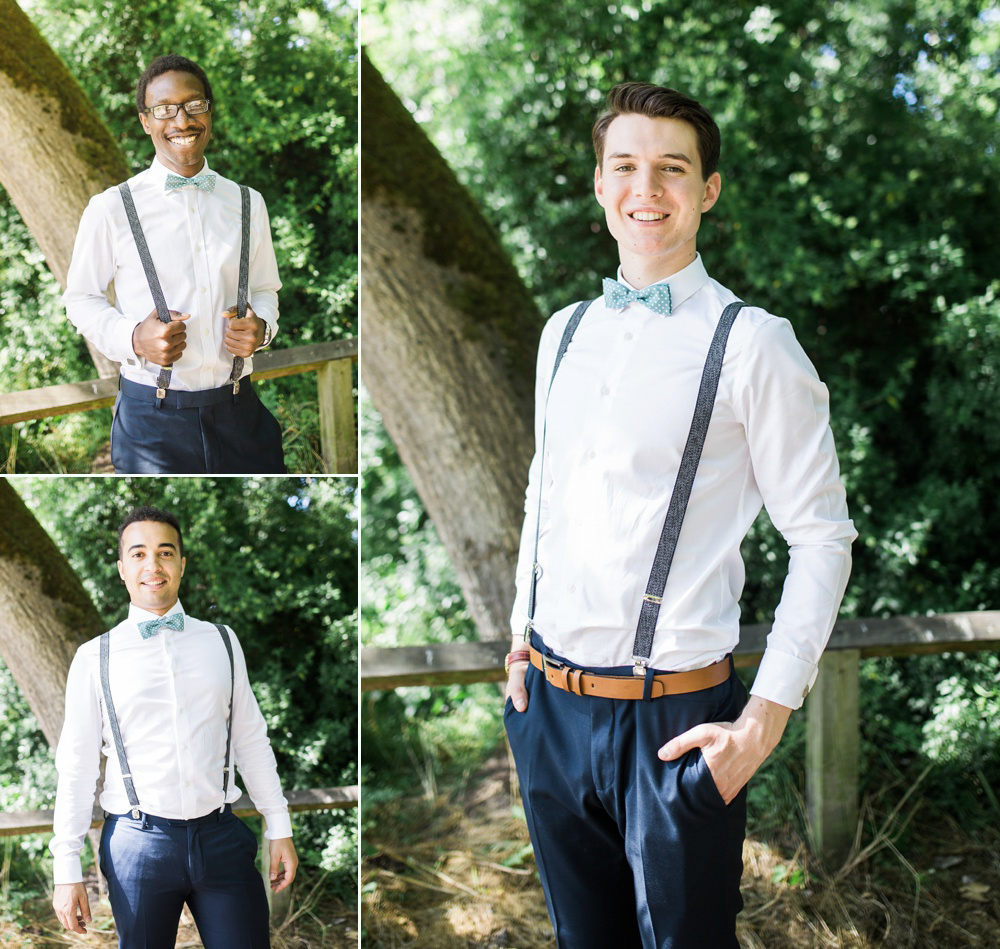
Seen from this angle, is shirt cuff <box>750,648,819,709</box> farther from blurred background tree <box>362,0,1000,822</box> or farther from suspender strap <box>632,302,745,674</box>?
blurred background tree <box>362,0,1000,822</box>

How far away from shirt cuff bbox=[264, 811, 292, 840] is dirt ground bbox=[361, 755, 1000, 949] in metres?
0.86

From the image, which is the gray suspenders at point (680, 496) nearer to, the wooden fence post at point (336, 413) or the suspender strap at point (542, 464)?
the suspender strap at point (542, 464)

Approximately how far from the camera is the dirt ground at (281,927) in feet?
6.73

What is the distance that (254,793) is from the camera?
7.12ft

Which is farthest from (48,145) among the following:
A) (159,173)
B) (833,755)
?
(833,755)

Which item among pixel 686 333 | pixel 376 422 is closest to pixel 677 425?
pixel 686 333

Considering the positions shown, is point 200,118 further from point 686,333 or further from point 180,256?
point 686,333

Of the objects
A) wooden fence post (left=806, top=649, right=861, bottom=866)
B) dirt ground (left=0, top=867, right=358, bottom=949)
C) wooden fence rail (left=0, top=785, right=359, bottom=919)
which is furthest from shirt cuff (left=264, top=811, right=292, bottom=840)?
wooden fence post (left=806, top=649, right=861, bottom=866)

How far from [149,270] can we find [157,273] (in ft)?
0.05

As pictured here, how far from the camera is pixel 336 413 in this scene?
2170mm

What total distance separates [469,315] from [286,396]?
4.11ft

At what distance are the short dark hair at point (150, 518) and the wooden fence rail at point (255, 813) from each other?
594 mm

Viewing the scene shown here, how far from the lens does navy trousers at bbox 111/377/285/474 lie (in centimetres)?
193

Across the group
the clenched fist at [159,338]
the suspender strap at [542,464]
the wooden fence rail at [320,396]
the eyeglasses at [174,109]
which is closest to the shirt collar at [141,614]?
the wooden fence rail at [320,396]
